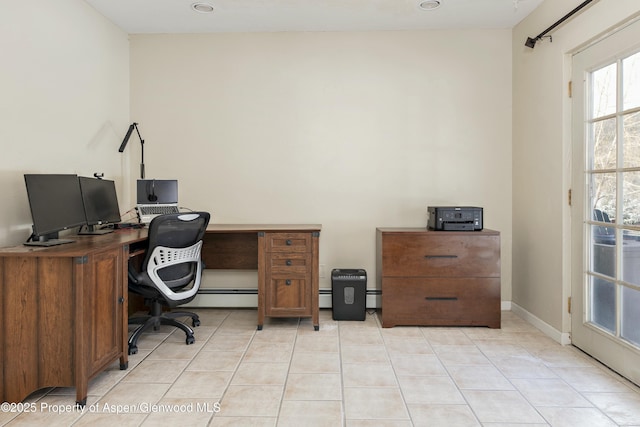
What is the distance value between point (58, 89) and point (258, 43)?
1.80m

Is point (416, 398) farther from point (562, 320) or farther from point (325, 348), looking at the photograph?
point (562, 320)

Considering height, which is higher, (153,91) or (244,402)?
(153,91)

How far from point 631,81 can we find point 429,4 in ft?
5.43

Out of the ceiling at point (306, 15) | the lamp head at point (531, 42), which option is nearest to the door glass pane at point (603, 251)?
the lamp head at point (531, 42)

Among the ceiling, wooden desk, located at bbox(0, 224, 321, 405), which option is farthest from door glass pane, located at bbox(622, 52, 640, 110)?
wooden desk, located at bbox(0, 224, 321, 405)

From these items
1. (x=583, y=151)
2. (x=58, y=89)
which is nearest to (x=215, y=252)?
(x=58, y=89)

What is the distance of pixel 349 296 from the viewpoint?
143 inches

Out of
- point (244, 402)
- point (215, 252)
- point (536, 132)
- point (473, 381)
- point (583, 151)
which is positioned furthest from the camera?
point (215, 252)

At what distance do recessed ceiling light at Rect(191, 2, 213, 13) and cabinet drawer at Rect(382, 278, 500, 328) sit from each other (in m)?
2.73

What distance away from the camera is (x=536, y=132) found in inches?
135

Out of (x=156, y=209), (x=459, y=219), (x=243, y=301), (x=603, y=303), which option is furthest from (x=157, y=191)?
(x=603, y=303)

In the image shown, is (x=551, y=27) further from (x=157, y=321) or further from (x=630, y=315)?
(x=157, y=321)

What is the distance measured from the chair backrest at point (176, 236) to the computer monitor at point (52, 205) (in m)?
0.48

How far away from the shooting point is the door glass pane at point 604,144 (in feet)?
8.36
